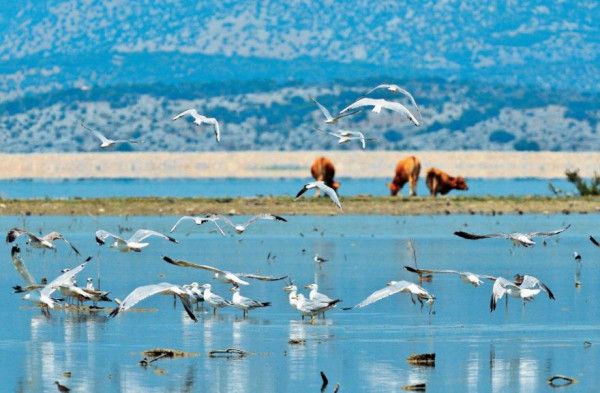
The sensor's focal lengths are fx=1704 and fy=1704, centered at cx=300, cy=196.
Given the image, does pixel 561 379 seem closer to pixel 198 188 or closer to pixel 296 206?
pixel 296 206

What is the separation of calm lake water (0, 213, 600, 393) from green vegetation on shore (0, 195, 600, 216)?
1118cm

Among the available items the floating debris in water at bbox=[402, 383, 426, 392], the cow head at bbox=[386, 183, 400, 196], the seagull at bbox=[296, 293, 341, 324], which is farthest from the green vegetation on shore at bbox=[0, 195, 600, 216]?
the floating debris in water at bbox=[402, 383, 426, 392]

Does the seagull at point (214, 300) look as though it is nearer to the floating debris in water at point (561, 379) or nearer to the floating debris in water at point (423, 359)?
the floating debris in water at point (423, 359)

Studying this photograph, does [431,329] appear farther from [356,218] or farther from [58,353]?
[356,218]

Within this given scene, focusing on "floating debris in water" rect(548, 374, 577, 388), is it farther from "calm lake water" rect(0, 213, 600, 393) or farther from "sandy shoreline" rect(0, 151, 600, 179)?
"sandy shoreline" rect(0, 151, 600, 179)

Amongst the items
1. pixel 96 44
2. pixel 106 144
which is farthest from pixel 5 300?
pixel 96 44

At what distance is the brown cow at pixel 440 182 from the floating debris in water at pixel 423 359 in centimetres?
3280

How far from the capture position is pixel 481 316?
1831cm

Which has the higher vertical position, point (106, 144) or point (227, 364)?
point (106, 144)

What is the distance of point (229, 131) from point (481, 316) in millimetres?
94021

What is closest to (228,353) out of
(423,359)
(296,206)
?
(423,359)

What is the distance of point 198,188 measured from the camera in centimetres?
5972

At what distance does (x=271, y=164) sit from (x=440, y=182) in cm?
4141

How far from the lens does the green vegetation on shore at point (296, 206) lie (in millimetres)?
39781
